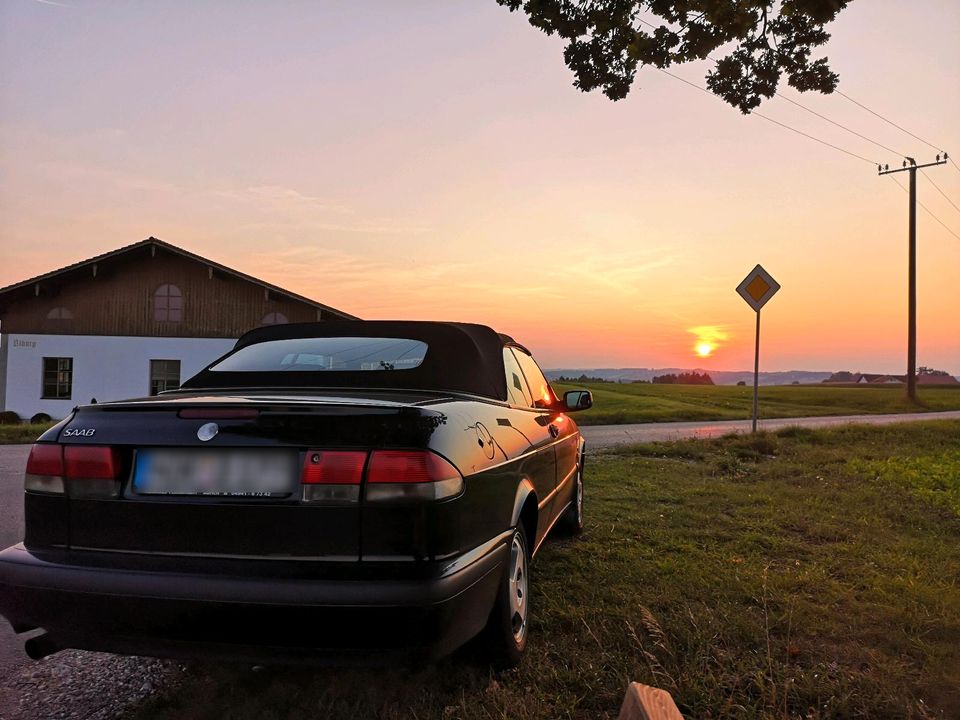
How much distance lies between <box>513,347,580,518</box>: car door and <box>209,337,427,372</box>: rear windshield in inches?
40.3

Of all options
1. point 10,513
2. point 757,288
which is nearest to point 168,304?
point 757,288

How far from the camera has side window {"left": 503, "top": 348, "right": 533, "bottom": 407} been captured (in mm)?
3861

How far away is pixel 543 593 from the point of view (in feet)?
12.9

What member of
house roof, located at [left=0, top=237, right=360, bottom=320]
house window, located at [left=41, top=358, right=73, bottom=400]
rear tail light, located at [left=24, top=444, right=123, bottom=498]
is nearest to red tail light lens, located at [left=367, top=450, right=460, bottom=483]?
rear tail light, located at [left=24, top=444, right=123, bottom=498]

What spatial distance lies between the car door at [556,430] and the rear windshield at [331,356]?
1025 mm

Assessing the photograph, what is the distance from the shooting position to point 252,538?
2.30 meters

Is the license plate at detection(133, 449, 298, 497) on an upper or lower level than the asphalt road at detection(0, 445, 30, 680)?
upper

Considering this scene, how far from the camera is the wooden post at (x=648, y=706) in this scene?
1.49 meters

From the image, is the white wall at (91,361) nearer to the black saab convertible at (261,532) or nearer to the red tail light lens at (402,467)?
the black saab convertible at (261,532)

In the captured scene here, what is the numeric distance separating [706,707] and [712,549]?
245cm

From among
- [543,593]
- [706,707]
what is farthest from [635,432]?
[706,707]

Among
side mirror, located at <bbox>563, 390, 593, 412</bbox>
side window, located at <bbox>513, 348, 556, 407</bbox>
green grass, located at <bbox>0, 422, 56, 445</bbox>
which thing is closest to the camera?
side window, located at <bbox>513, 348, 556, 407</bbox>

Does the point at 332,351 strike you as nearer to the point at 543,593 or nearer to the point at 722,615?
the point at 543,593

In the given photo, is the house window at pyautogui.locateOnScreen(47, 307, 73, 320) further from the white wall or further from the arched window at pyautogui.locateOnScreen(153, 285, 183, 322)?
the arched window at pyautogui.locateOnScreen(153, 285, 183, 322)
